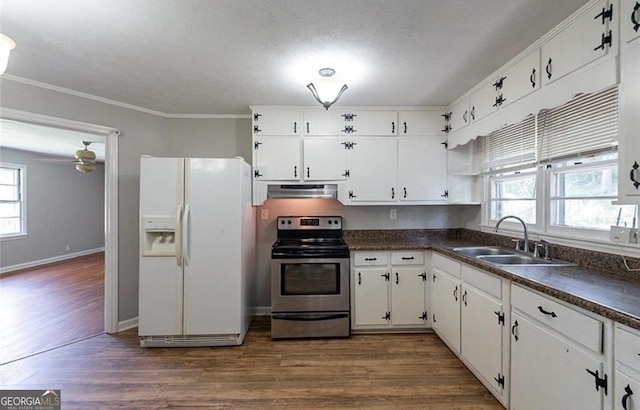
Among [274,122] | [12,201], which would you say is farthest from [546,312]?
[12,201]

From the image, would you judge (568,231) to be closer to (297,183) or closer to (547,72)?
(547,72)

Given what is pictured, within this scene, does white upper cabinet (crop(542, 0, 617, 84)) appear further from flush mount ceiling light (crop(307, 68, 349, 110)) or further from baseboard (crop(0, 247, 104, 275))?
baseboard (crop(0, 247, 104, 275))

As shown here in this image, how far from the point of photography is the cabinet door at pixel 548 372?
127cm

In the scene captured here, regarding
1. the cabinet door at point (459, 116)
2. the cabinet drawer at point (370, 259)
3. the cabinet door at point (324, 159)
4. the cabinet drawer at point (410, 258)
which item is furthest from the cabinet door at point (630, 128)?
the cabinet door at point (324, 159)

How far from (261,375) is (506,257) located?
212 cm

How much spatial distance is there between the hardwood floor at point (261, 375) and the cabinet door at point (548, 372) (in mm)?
395

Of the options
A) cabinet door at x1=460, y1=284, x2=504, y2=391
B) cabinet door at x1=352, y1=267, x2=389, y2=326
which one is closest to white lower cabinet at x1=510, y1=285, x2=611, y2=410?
cabinet door at x1=460, y1=284, x2=504, y2=391

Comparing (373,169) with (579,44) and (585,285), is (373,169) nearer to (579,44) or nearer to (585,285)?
(579,44)

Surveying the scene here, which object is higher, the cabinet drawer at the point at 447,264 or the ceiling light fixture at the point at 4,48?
the ceiling light fixture at the point at 4,48

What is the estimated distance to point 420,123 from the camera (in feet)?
10.4

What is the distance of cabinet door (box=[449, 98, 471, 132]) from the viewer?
2808mm

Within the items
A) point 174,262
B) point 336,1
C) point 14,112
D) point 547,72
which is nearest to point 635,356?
point 547,72

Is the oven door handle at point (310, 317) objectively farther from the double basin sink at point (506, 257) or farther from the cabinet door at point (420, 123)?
the cabinet door at point (420, 123)

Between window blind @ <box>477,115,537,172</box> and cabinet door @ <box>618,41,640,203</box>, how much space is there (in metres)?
0.71
